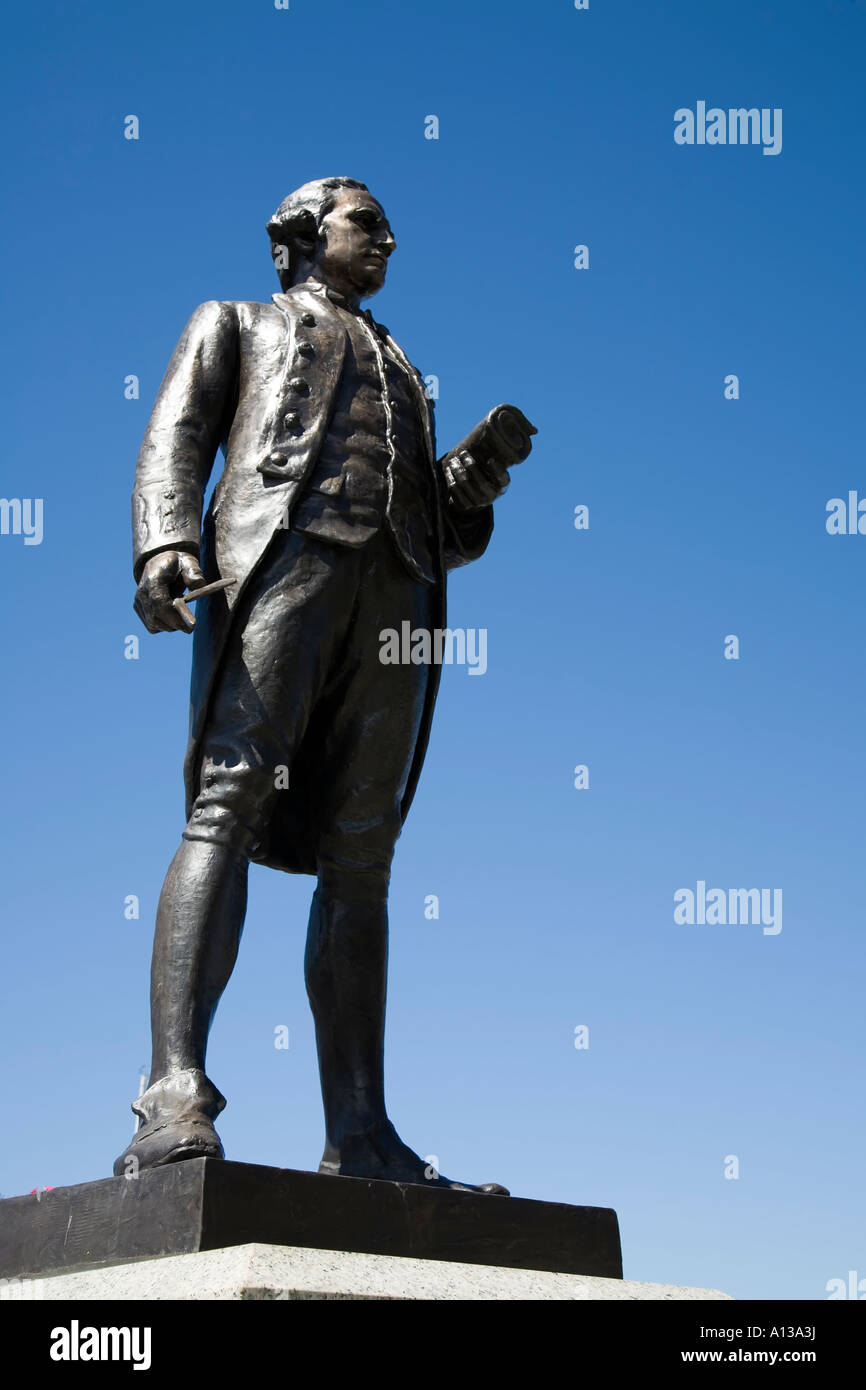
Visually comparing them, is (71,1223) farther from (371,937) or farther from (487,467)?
(487,467)

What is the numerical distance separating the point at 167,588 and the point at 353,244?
1.92 m

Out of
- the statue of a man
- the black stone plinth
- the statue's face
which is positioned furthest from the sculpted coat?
the black stone plinth

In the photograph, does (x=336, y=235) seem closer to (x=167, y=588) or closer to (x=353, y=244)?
(x=353, y=244)

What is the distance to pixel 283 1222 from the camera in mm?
4777

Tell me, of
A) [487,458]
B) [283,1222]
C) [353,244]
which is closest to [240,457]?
[487,458]

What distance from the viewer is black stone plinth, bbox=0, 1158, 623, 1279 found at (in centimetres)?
466

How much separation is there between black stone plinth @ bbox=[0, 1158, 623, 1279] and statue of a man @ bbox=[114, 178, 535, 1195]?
0.33 meters

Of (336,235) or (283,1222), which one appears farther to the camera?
(336,235)

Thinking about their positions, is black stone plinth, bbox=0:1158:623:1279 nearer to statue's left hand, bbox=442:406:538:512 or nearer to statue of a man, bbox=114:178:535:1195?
statue of a man, bbox=114:178:535:1195

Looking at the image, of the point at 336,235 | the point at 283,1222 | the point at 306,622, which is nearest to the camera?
the point at 283,1222
